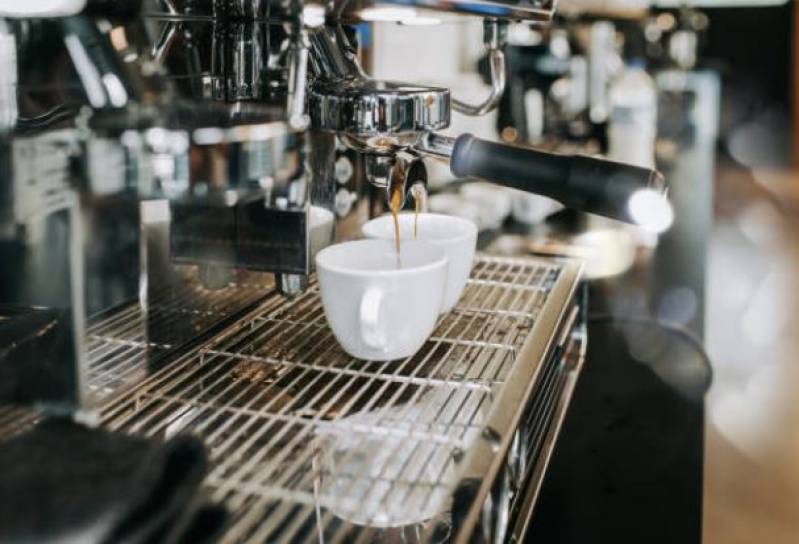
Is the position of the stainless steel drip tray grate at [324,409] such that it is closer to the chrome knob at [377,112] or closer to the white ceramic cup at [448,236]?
the white ceramic cup at [448,236]

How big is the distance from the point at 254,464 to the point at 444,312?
1.12ft

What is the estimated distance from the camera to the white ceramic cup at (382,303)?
694 millimetres

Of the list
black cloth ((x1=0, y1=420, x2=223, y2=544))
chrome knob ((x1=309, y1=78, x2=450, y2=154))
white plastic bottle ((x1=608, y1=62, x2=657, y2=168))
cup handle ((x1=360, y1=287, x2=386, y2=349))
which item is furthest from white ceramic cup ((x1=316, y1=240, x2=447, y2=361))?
white plastic bottle ((x1=608, y1=62, x2=657, y2=168))

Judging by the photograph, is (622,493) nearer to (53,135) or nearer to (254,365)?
(254,365)

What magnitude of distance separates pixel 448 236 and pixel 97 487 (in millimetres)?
492

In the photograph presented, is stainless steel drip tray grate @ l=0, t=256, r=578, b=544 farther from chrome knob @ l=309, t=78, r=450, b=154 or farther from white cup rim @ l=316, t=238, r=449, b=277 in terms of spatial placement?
chrome knob @ l=309, t=78, r=450, b=154

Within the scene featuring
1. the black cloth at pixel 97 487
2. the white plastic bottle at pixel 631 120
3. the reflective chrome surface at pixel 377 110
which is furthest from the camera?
the white plastic bottle at pixel 631 120

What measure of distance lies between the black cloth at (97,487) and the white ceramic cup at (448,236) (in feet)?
1.16

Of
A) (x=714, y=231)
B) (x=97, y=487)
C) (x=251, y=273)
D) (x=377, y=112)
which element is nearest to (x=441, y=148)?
(x=377, y=112)

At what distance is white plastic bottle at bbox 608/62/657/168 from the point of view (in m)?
2.83

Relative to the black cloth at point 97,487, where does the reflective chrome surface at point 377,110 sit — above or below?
above

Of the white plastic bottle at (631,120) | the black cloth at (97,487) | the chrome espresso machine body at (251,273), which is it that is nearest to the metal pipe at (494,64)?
the chrome espresso machine body at (251,273)

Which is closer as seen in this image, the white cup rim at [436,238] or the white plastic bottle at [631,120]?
the white cup rim at [436,238]

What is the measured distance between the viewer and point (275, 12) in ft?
2.38
